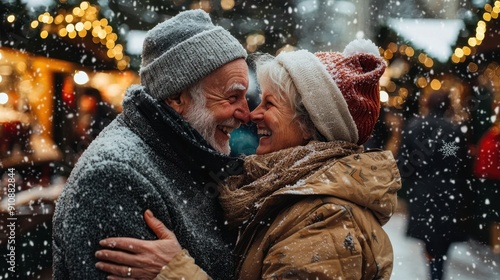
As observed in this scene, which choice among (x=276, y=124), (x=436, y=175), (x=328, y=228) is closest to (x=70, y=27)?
(x=436, y=175)

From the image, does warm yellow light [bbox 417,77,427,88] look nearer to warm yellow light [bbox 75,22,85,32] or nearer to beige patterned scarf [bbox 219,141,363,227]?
warm yellow light [bbox 75,22,85,32]

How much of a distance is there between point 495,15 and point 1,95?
8.11 meters

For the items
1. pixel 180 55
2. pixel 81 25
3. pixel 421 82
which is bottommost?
pixel 421 82

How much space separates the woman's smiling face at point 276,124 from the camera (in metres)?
2.65

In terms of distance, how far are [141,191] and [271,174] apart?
2.12 feet

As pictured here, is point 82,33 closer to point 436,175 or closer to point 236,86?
point 436,175

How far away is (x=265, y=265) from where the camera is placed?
83.0 inches

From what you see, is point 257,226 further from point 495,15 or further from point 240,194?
point 495,15

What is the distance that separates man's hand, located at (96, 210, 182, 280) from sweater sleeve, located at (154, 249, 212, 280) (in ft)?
0.06

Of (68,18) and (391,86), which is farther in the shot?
(391,86)

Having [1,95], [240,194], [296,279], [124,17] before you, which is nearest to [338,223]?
[296,279]

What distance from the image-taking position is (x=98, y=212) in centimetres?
192

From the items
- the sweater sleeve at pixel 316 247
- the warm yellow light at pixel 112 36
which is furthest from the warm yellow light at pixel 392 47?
the sweater sleeve at pixel 316 247

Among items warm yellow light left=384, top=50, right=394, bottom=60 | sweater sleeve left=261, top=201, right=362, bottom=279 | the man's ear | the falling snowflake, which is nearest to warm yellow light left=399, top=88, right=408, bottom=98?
warm yellow light left=384, top=50, right=394, bottom=60
